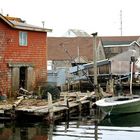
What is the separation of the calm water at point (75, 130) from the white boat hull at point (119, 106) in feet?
3.43

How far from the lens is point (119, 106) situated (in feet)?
92.9

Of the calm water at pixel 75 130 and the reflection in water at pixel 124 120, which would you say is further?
the reflection in water at pixel 124 120

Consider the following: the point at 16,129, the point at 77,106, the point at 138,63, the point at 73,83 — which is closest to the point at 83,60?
the point at 138,63

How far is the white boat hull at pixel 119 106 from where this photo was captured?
92.0 ft

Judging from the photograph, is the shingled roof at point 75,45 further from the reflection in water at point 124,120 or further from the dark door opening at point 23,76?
the reflection in water at point 124,120

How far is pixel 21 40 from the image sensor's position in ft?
109

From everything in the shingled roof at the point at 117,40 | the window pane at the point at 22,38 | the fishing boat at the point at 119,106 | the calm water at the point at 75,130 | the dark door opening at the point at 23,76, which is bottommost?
the calm water at the point at 75,130

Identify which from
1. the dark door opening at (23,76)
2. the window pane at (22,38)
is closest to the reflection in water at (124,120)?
the dark door opening at (23,76)

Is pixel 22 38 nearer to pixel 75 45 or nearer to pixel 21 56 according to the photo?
pixel 21 56

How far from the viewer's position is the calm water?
70.3 feet

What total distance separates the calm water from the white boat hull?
41.1 inches

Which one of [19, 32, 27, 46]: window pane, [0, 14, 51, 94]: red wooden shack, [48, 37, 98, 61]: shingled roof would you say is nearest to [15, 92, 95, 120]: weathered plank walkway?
[0, 14, 51, 94]: red wooden shack

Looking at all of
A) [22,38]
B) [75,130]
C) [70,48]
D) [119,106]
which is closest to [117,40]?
[70,48]

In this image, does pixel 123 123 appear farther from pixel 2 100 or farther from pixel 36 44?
pixel 36 44
